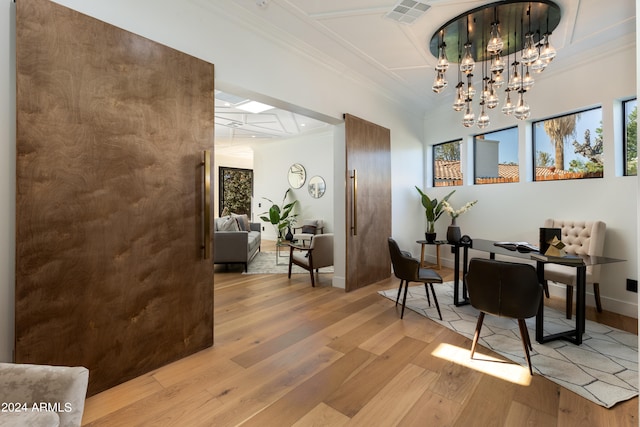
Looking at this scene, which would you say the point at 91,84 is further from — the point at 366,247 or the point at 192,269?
the point at 366,247

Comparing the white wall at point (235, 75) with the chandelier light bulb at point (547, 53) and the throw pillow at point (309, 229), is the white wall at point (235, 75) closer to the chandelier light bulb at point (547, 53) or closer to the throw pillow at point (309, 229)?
the chandelier light bulb at point (547, 53)

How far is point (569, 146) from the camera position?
379 centimetres

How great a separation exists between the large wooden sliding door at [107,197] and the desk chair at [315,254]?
205cm

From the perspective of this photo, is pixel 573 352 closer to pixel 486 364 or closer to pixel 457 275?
pixel 486 364

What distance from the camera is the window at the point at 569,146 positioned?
354 centimetres

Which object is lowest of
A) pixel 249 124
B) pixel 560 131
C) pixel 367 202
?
pixel 367 202

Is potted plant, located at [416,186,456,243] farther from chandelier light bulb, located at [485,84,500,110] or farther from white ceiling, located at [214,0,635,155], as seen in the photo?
chandelier light bulb, located at [485,84,500,110]

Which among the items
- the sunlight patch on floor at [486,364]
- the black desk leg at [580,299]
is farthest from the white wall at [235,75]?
the black desk leg at [580,299]

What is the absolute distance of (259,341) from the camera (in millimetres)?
2512

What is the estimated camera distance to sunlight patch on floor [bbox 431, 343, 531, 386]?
6.50 feet

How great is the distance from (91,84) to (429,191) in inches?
207

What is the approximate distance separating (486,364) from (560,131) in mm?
3517

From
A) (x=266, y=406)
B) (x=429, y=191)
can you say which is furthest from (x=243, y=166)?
(x=266, y=406)

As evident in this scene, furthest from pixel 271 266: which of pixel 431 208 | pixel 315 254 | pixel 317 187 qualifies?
pixel 431 208
